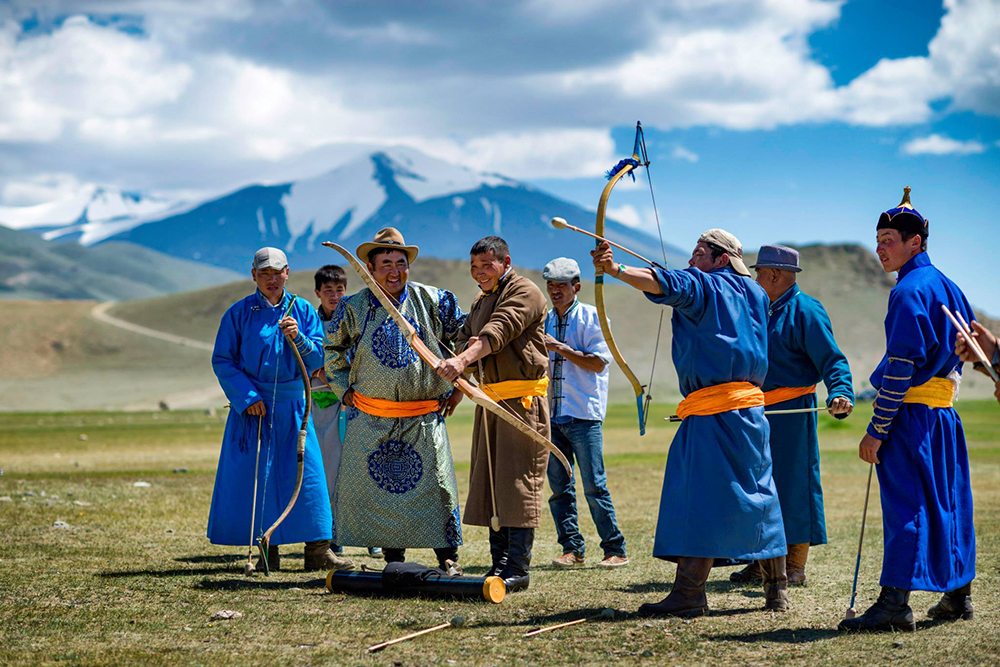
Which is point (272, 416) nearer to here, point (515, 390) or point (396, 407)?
point (396, 407)

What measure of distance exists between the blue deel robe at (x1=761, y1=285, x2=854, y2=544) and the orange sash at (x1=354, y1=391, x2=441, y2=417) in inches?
84.8

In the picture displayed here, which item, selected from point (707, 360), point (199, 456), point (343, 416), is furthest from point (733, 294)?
point (199, 456)

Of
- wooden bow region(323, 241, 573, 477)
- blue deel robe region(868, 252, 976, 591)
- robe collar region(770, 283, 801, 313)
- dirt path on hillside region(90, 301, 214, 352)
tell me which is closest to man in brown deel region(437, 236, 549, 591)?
wooden bow region(323, 241, 573, 477)

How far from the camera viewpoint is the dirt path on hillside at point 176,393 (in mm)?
51562

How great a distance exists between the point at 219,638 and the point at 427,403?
2.02 metres

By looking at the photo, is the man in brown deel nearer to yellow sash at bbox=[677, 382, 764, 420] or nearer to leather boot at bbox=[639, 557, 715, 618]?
leather boot at bbox=[639, 557, 715, 618]

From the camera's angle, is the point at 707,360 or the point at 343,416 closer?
the point at 707,360

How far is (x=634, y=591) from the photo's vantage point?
6227 mm

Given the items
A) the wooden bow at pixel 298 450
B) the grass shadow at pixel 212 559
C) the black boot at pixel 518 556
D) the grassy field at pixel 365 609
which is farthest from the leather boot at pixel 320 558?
the black boot at pixel 518 556

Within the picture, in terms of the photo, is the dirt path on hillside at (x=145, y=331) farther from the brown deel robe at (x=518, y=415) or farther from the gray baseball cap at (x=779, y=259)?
the gray baseball cap at (x=779, y=259)

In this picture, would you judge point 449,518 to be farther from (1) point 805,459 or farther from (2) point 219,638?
(1) point 805,459

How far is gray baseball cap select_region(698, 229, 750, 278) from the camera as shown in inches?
221

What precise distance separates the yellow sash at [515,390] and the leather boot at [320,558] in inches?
73.0

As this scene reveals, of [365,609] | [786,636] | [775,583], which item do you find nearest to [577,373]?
[775,583]
